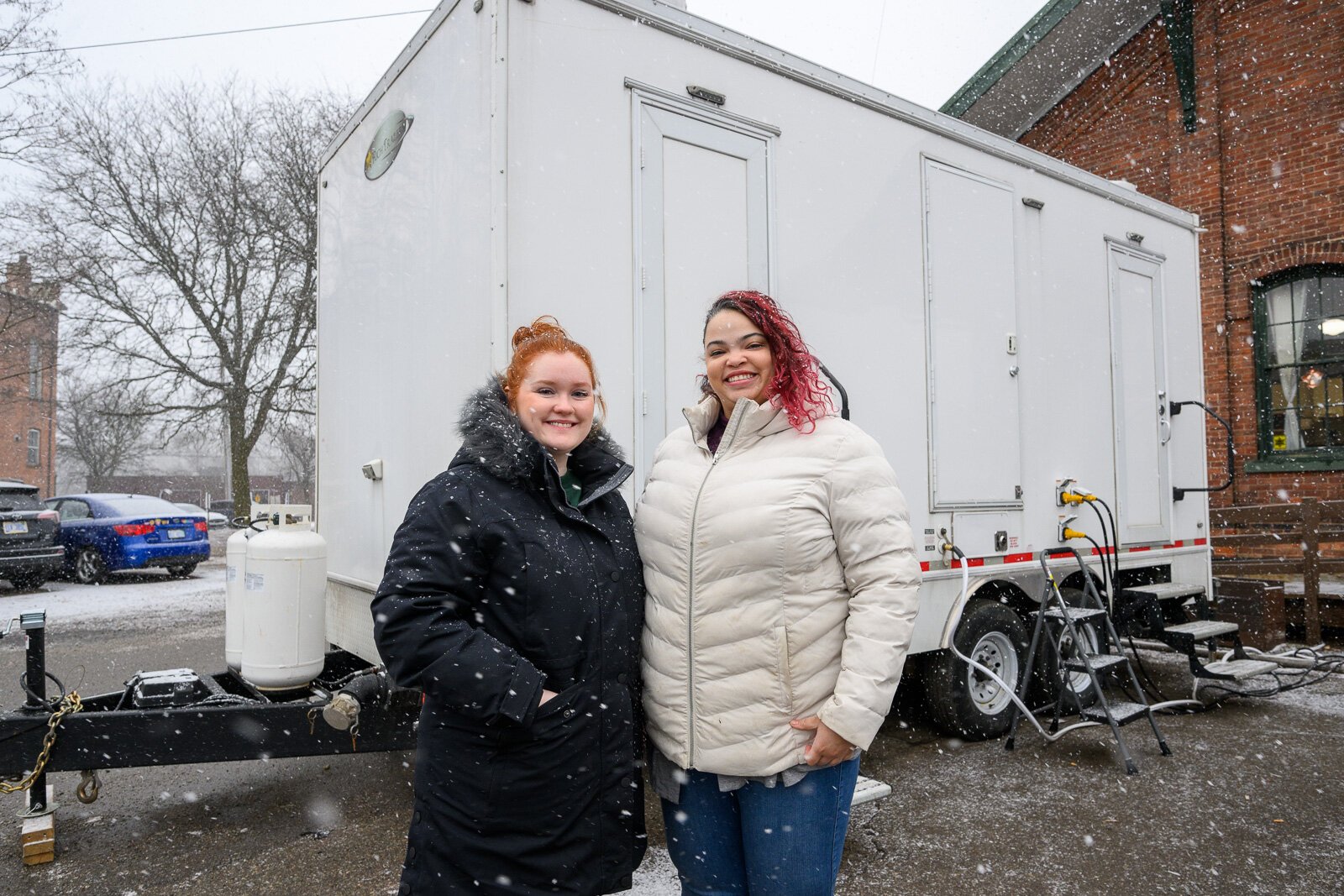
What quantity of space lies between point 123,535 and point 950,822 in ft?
40.4

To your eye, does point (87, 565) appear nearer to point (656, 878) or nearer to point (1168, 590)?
point (656, 878)

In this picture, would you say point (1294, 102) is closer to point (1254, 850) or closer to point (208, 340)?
point (1254, 850)

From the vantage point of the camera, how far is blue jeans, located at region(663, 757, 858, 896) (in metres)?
1.85

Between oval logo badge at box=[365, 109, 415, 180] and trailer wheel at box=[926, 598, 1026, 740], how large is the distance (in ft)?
11.8

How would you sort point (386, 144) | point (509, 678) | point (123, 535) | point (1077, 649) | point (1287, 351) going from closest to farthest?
point (509, 678), point (386, 144), point (1077, 649), point (1287, 351), point (123, 535)

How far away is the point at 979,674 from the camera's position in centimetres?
489

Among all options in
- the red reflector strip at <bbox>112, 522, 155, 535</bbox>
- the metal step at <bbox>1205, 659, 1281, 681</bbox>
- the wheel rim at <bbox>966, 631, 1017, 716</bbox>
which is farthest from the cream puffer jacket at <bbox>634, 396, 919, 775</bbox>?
the red reflector strip at <bbox>112, 522, 155, 535</bbox>

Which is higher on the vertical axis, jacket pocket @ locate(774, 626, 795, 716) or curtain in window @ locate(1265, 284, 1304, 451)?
curtain in window @ locate(1265, 284, 1304, 451)

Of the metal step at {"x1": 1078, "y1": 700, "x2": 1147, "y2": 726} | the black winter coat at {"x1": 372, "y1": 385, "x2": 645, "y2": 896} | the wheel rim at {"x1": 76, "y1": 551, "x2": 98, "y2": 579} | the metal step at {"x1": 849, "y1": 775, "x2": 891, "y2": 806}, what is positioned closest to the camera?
the black winter coat at {"x1": 372, "y1": 385, "x2": 645, "y2": 896}

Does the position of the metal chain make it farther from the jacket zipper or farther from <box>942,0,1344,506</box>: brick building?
<box>942,0,1344,506</box>: brick building

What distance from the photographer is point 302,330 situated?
17.3 meters

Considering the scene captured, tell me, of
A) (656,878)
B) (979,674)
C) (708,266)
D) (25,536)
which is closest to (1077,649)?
(979,674)

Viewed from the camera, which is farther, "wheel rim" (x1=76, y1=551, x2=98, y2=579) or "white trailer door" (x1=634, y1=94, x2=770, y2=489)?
"wheel rim" (x1=76, y1=551, x2=98, y2=579)

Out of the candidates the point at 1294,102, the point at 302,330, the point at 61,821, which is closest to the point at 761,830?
the point at 61,821
